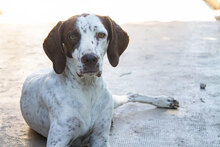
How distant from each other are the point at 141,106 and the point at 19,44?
3.39 metres

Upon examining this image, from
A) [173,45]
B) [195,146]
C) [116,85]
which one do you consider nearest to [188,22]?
[173,45]

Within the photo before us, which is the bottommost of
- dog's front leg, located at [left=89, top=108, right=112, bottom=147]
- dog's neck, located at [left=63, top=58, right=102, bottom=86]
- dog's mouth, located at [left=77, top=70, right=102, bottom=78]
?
dog's front leg, located at [left=89, top=108, right=112, bottom=147]

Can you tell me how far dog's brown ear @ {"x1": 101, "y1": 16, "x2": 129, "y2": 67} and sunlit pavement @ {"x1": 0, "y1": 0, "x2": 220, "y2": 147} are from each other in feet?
2.60

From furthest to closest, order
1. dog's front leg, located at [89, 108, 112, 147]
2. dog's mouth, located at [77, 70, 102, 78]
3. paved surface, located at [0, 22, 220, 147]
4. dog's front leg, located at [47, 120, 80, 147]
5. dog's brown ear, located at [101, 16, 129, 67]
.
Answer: paved surface, located at [0, 22, 220, 147] → dog's front leg, located at [89, 108, 112, 147] → dog's brown ear, located at [101, 16, 129, 67] → dog's front leg, located at [47, 120, 80, 147] → dog's mouth, located at [77, 70, 102, 78]

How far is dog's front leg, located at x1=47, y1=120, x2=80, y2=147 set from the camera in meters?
3.71

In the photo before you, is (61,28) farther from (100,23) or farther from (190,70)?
(190,70)

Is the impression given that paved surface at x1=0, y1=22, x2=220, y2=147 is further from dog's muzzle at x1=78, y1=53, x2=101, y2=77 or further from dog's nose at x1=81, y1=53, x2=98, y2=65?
dog's nose at x1=81, y1=53, x2=98, y2=65

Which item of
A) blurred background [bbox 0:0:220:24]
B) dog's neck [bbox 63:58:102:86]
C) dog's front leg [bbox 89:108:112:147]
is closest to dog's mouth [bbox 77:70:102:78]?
dog's neck [bbox 63:58:102:86]

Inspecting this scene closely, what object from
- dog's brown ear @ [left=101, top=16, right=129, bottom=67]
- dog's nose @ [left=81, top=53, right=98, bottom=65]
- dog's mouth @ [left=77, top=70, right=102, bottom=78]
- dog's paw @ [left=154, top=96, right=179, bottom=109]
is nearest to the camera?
dog's nose @ [left=81, top=53, right=98, bottom=65]

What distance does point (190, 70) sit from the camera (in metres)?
6.13

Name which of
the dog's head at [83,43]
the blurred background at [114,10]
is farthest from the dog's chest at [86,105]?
the blurred background at [114,10]

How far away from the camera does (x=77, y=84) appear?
3857 mm

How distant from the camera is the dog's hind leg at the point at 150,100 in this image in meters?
4.89

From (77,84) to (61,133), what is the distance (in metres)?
0.41
